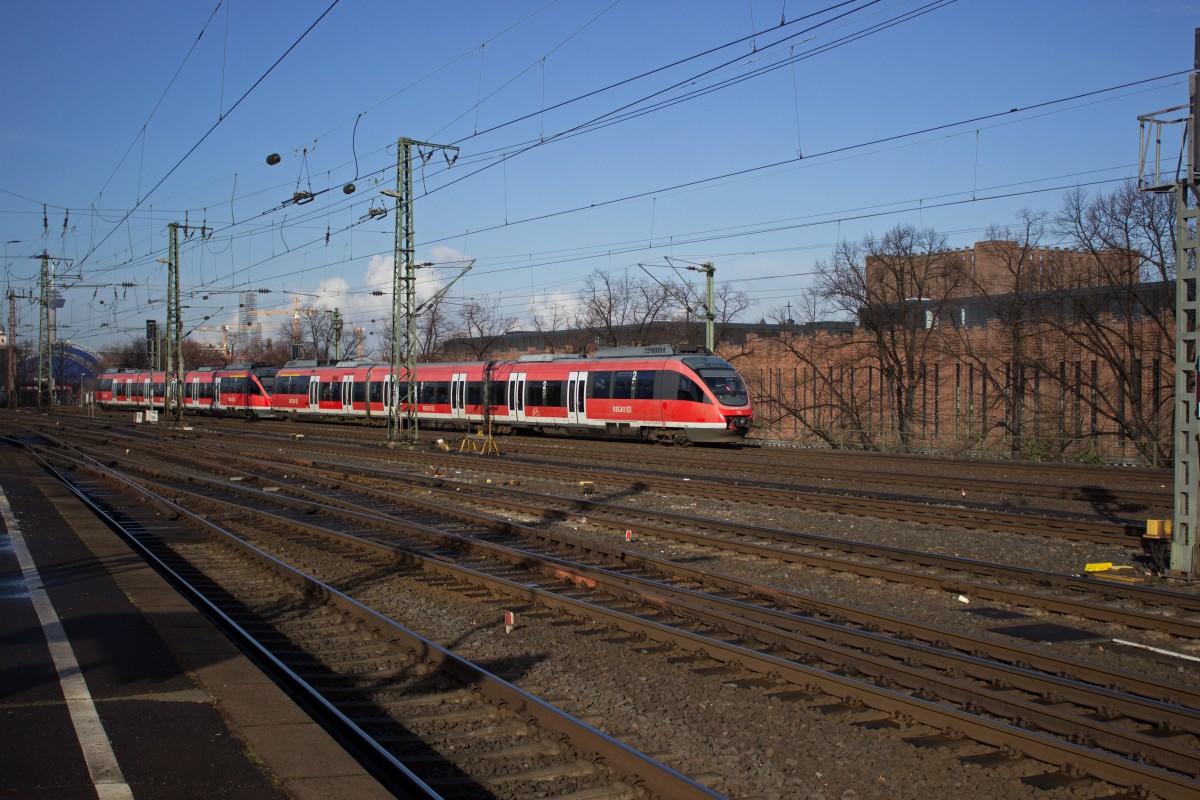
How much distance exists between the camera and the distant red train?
31.0 m

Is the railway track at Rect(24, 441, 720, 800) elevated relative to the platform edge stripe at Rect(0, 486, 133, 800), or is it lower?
lower

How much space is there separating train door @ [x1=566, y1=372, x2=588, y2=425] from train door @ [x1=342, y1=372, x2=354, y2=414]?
1776 cm

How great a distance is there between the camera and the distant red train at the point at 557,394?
31013 millimetres

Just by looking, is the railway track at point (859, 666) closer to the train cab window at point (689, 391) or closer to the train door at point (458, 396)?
the train cab window at point (689, 391)

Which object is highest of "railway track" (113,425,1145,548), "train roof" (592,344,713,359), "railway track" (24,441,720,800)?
"train roof" (592,344,713,359)

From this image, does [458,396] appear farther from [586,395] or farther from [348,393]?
[348,393]

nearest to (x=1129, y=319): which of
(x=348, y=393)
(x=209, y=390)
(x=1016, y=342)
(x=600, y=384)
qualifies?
(x=1016, y=342)

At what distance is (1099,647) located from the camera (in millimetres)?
8703

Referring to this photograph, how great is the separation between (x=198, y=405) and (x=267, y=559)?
58506 millimetres

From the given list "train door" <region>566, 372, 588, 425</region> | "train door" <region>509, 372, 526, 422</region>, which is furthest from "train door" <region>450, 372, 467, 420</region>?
"train door" <region>566, 372, 588, 425</region>

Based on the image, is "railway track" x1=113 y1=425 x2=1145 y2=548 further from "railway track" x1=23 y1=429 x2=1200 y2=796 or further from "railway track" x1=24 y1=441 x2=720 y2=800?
"railway track" x1=24 y1=441 x2=720 y2=800

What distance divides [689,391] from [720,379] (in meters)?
1.02

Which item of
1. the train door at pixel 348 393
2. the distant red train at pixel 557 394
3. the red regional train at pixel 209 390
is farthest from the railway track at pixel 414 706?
the red regional train at pixel 209 390

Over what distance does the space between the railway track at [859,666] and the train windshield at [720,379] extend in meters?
17.4
